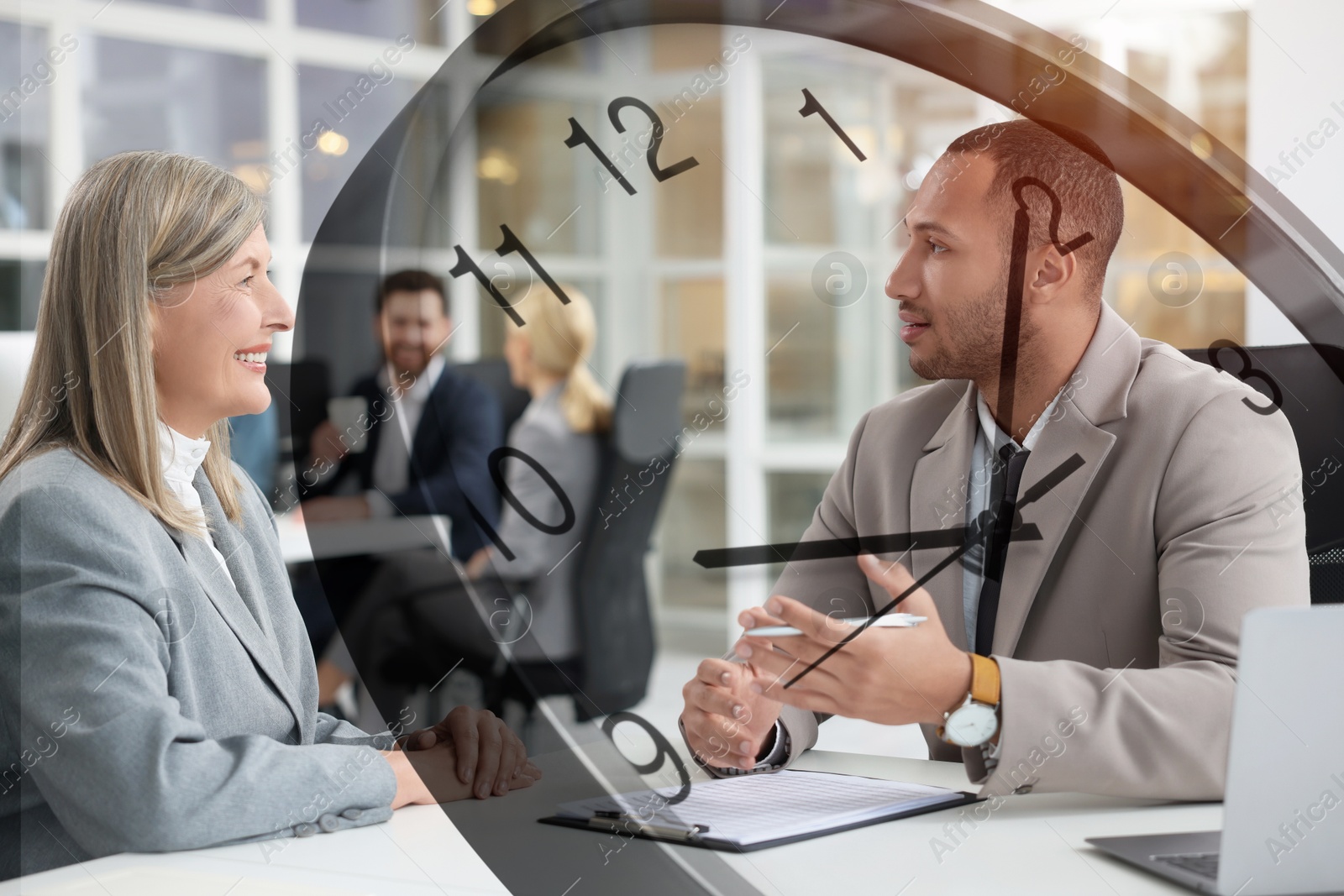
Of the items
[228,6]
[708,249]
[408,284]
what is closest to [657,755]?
[408,284]

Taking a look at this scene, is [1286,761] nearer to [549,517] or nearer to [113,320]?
[113,320]

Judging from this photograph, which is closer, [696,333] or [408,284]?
[408,284]

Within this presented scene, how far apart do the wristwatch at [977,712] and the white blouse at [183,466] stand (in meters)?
0.72

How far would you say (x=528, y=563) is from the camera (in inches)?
133

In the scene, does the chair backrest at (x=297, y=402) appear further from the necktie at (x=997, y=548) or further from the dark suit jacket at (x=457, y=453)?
the necktie at (x=997, y=548)

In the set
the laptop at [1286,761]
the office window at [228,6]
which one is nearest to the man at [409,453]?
the office window at [228,6]

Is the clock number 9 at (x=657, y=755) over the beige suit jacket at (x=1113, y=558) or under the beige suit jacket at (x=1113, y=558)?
under

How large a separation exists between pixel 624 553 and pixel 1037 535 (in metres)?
1.66

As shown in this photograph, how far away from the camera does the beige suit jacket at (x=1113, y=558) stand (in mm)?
1016

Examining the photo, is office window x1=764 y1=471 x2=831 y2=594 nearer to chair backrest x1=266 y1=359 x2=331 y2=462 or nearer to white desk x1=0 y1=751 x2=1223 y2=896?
chair backrest x1=266 y1=359 x2=331 y2=462

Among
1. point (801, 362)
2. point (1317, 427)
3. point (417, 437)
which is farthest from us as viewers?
point (801, 362)

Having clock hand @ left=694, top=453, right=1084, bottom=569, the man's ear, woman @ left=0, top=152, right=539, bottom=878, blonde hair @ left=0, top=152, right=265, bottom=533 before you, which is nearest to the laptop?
clock hand @ left=694, top=453, right=1084, bottom=569

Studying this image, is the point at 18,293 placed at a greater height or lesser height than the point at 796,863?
greater

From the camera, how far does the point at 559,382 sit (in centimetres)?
329
